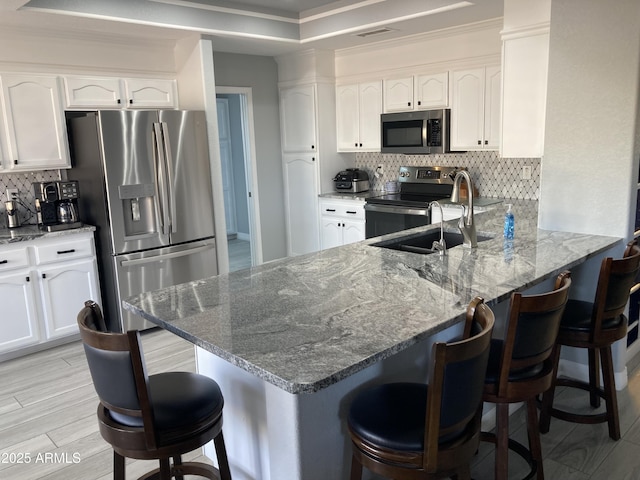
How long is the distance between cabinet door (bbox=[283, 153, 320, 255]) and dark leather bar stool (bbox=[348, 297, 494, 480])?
168 inches

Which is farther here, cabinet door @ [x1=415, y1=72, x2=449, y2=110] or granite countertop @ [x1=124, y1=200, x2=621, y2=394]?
cabinet door @ [x1=415, y1=72, x2=449, y2=110]

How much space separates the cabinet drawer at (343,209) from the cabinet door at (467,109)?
1.17m

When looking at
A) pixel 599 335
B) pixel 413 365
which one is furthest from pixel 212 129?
pixel 599 335

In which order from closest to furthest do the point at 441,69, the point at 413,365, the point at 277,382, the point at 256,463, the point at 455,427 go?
the point at 277,382 < the point at 455,427 < the point at 256,463 < the point at 413,365 < the point at 441,69

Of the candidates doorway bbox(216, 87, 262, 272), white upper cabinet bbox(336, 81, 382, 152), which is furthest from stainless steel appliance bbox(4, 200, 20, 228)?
white upper cabinet bbox(336, 81, 382, 152)

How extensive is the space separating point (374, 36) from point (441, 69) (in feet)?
2.34

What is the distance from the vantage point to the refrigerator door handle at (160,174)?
4203 millimetres

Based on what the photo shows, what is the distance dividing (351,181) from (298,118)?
932 mm

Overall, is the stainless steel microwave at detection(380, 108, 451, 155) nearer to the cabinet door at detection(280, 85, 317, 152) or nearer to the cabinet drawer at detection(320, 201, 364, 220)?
the cabinet drawer at detection(320, 201, 364, 220)

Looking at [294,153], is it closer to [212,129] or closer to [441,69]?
[212,129]

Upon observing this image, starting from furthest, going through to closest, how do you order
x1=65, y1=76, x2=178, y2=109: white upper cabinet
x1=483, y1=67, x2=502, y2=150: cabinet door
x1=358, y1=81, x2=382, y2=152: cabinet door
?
x1=358, y1=81, x2=382, y2=152: cabinet door → x1=483, y1=67, x2=502, y2=150: cabinet door → x1=65, y1=76, x2=178, y2=109: white upper cabinet

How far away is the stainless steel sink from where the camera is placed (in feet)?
10.3

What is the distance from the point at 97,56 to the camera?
14.6 feet

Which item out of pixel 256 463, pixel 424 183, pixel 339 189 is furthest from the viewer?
pixel 339 189
